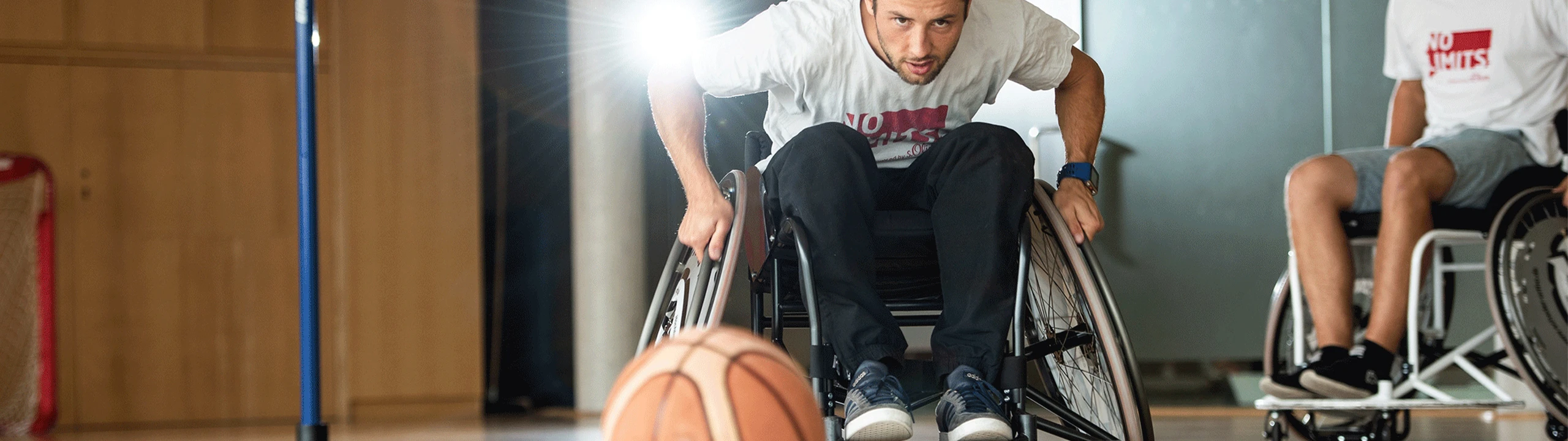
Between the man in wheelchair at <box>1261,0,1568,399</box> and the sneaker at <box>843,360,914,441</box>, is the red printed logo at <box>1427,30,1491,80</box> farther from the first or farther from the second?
the sneaker at <box>843,360,914,441</box>

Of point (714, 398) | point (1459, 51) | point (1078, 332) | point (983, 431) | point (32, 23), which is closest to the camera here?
point (714, 398)

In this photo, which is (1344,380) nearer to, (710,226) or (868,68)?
(868,68)

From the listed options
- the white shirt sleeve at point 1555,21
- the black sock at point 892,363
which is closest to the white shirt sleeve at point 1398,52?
the white shirt sleeve at point 1555,21

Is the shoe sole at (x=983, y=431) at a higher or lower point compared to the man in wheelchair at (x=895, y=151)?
lower

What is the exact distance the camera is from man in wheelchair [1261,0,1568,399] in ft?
6.92

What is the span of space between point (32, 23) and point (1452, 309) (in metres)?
4.18

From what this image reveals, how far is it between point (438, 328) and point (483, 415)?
0.33 m

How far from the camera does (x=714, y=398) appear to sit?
1.13 metres

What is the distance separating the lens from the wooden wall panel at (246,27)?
4246mm

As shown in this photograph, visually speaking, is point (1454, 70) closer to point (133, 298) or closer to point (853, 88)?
point (853, 88)

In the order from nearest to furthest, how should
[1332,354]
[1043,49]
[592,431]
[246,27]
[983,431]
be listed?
1. [983,431]
2. [1043,49]
3. [1332,354]
4. [592,431]
5. [246,27]

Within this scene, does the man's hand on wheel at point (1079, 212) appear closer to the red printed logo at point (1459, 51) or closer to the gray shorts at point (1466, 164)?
the gray shorts at point (1466, 164)

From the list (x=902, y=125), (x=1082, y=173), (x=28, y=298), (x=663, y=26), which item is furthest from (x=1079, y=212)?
(x=28, y=298)

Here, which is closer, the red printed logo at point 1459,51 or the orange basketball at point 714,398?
the orange basketball at point 714,398
